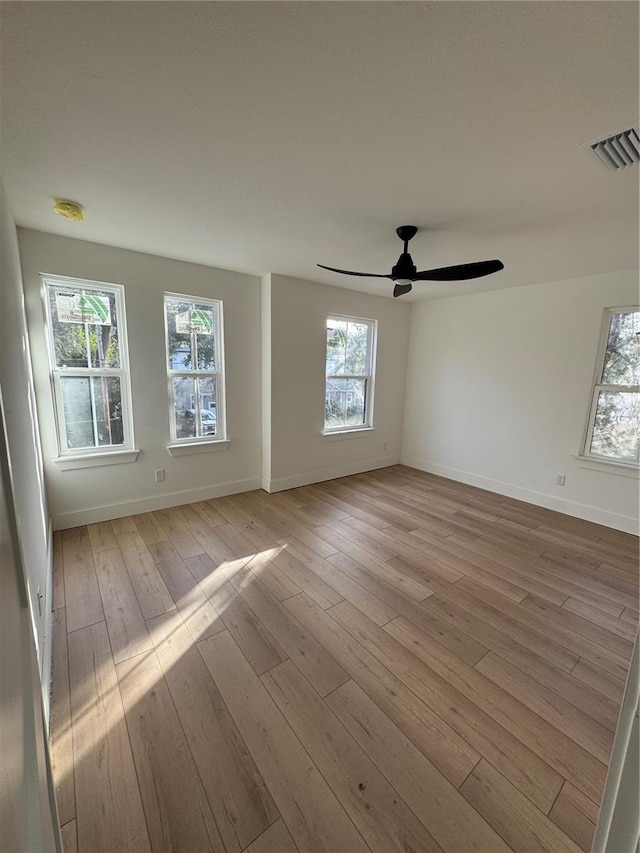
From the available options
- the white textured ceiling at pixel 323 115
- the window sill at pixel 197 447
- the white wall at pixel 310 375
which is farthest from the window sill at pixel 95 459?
the white textured ceiling at pixel 323 115

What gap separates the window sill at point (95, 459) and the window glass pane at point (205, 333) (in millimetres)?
1111

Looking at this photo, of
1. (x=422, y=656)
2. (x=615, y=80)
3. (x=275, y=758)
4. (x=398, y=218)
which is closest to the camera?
(x=615, y=80)

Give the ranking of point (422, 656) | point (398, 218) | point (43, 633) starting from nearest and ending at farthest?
point (43, 633) → point (422, 656) → point (398, 218)

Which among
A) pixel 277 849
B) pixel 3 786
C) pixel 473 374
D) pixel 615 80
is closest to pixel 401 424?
pixel 473 374

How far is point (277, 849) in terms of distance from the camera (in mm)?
1067

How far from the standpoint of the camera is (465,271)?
2.22 metres

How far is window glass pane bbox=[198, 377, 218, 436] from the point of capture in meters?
3.67

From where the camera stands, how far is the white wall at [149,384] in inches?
109

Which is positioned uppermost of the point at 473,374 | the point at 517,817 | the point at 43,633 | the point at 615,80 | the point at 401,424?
the point at 615,80

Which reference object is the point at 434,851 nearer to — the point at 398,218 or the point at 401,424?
the point at 398,218

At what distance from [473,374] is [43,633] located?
460cm

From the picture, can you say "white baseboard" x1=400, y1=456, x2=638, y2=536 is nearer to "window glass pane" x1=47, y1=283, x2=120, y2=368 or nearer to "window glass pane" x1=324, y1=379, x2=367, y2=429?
"window glass pane" x1=324, y1=379, x2=367, y2=429

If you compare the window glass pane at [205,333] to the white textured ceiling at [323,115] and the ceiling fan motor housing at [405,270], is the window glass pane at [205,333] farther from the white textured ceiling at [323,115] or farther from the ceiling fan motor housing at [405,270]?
the ceiling fan motor housing at [405,270]

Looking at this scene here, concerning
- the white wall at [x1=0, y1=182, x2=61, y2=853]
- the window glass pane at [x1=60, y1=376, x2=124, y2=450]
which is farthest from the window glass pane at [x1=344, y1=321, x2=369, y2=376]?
the white wall at [x1=0, y1=182, x2=61, y2=853]
